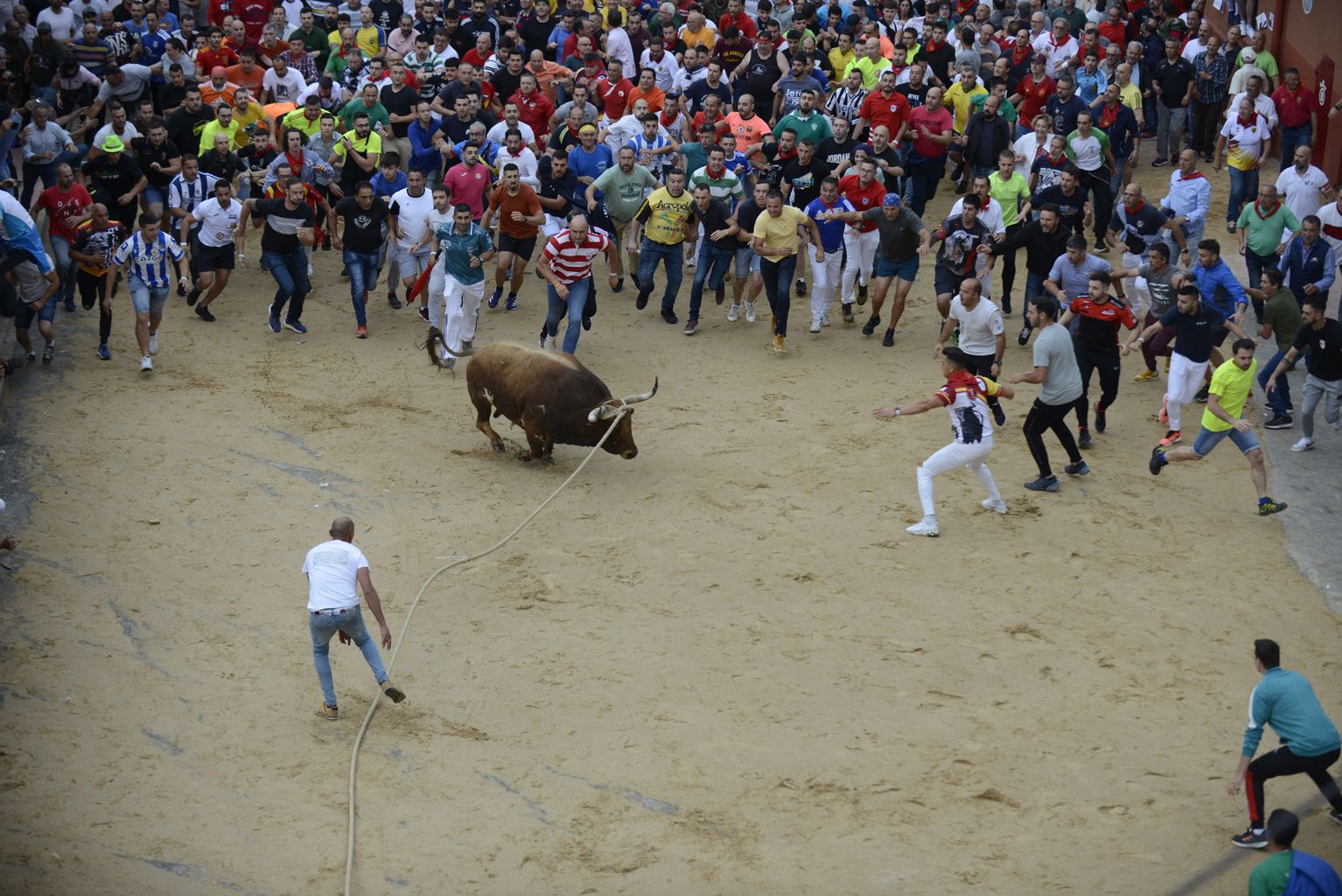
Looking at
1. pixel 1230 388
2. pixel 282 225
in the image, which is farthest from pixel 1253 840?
pixel 282 225

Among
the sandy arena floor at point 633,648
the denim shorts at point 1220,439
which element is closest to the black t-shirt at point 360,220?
the sandy arena floor at point 633,648

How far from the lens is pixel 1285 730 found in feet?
30.8

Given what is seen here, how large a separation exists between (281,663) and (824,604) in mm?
4403

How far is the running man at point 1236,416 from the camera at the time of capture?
13531 millimetres

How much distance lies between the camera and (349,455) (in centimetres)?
1543

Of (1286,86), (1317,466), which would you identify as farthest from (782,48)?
(1317,466)

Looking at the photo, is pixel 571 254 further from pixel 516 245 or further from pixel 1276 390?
pixel 1276 390

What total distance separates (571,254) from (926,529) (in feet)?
17.7

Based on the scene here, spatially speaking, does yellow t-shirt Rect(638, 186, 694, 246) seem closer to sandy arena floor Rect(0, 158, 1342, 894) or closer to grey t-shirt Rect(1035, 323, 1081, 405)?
sandy arena floor Rect(0, 158, 1342, 894)

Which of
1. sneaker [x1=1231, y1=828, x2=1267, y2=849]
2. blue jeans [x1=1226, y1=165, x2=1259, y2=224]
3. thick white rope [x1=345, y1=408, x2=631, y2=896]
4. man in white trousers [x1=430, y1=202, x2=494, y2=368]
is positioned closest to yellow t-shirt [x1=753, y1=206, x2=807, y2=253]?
man in white trousers [x1=430, y1=202, x2=494, y2=368]

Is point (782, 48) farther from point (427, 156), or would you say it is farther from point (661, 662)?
Result: point (661, 662)

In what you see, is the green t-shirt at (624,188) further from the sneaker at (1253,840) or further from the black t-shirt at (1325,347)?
the sneaker at (1253,840)

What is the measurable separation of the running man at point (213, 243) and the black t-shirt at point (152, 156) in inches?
39.2

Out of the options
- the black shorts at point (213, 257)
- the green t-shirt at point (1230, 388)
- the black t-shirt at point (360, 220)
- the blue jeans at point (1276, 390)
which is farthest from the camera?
the black shorts at point (213, 257)
